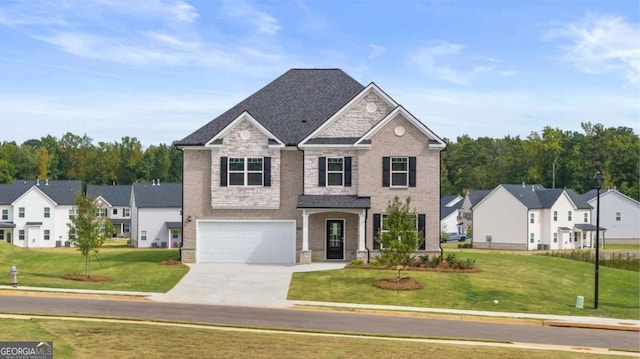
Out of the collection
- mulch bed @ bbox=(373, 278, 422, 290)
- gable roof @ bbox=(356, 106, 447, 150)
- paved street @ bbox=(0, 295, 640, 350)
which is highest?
gable roof @ bbox=(356, 106, 447, 150)

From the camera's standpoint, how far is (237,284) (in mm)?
30234

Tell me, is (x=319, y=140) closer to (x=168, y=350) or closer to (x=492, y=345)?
(x=492, y=345)

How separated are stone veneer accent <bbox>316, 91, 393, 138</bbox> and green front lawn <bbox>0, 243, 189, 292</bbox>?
1165 cm

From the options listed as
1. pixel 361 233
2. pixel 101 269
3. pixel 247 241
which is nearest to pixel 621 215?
pixel 361 233

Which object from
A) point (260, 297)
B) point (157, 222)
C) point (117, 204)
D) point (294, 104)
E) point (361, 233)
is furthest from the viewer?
point (117, 204)

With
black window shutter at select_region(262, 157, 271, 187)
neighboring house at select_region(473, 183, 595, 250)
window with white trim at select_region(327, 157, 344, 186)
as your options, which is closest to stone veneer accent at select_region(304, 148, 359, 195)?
window with white trim at select_region(327, 157, 344, 186)

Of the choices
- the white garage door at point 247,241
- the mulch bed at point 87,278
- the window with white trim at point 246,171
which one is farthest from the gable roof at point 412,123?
the mulch bed at point 87,278

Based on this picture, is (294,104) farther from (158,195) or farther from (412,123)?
(158,195)

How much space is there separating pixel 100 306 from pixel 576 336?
654 inches

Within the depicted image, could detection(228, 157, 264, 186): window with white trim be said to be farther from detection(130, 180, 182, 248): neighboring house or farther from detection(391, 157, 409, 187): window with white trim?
detection(130, 180, 182, 248): neighboring house

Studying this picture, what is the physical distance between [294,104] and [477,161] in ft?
330

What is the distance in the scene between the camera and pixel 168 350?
15523 mm

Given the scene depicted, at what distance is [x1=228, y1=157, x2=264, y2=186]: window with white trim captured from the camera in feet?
123

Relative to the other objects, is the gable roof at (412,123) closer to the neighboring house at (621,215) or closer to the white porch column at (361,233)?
the white porch column at (361,233)
